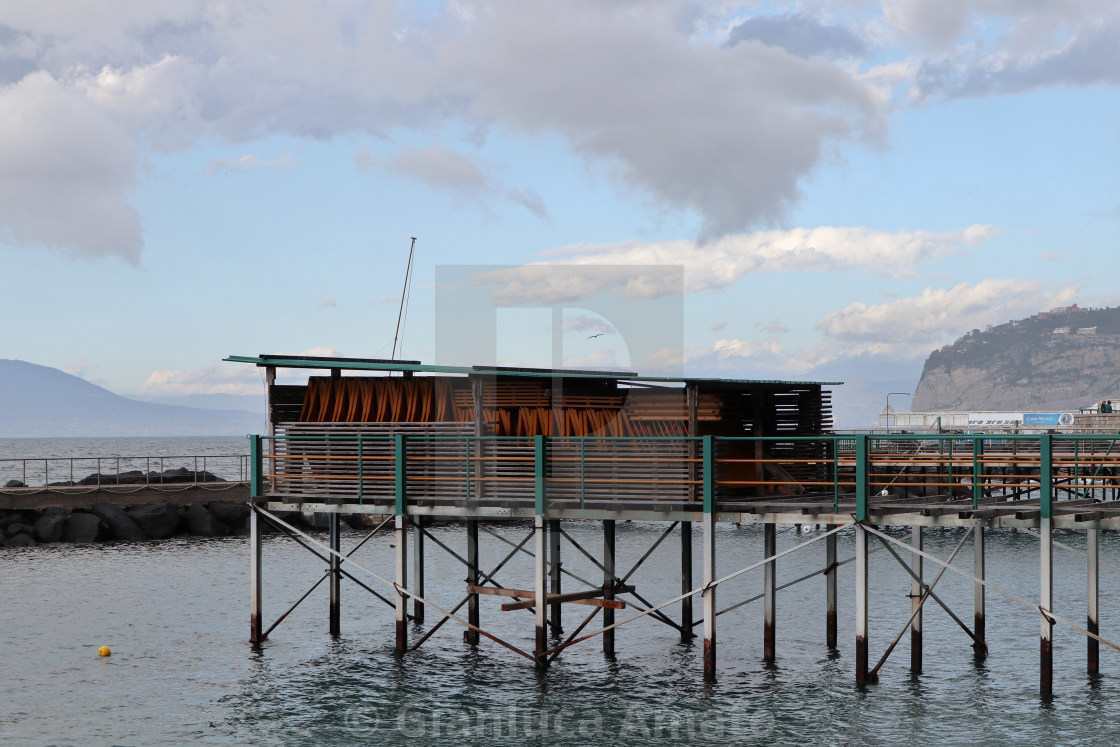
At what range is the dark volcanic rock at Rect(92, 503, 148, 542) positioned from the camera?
5559 cm

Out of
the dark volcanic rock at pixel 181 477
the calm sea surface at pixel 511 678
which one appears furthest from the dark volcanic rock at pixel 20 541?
the calm sea surface at pixel 511 678

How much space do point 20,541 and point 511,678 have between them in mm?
36076

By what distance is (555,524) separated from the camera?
28.1 meters

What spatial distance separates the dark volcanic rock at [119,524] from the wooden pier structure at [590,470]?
29.5 m

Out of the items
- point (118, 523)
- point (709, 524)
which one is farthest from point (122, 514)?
point (709, 524)

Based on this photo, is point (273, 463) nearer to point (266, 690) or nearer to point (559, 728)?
point (266, 690)

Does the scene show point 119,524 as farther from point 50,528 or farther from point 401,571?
point 401,571

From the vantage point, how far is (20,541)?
53094 millimetres

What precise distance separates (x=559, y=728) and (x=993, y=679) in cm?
1006

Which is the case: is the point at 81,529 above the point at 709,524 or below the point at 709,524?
below

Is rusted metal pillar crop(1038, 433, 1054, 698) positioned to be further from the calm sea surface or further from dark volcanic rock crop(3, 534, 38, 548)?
dark volcanic rock crop(3, 534, 38, 548)

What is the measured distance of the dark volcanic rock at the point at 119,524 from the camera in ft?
182

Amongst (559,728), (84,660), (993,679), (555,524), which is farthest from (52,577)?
(993,679)

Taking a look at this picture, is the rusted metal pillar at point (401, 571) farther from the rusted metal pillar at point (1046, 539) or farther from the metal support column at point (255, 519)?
the rusted metal pillar at point (1046, 539)
